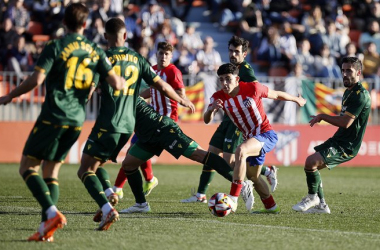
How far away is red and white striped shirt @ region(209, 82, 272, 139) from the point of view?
952cm

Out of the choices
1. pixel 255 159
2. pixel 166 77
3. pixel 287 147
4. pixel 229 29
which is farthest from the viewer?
pixel 229 29

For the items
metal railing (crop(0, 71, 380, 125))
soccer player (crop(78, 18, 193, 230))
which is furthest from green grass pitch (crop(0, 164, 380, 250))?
metal railing (crop(0, 71, 380, 125))

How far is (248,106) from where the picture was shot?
9.52m

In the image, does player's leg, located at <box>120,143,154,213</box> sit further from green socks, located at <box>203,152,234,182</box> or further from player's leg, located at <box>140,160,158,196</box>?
player's leg, located at <box>140,160,158,196</box>

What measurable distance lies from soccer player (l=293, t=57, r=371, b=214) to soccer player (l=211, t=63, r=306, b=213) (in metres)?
0.57

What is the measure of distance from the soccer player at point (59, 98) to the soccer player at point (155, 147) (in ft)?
6.76

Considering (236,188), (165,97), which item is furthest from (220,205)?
(165,97)

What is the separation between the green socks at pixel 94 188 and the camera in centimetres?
784

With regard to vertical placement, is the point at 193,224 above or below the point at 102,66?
below

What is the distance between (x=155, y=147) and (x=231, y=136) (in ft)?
5.32

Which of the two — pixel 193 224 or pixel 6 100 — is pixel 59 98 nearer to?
pixel 6 100

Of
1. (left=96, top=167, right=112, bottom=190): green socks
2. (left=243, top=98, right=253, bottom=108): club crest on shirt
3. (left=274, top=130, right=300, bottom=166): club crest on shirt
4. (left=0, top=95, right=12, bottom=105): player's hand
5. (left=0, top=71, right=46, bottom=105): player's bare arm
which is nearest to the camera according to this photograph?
(left=0, top=71, right=46, bottom=105): player's bare arm

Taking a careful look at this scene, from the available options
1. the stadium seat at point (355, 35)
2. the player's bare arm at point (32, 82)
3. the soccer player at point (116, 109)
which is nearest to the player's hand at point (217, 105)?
the soccer player at point (116, 109)

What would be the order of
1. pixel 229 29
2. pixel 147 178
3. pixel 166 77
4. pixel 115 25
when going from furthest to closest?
1. pixel 229 29
2. pixel 147 178
3. pixel 166 77
4. pixel 115 25
